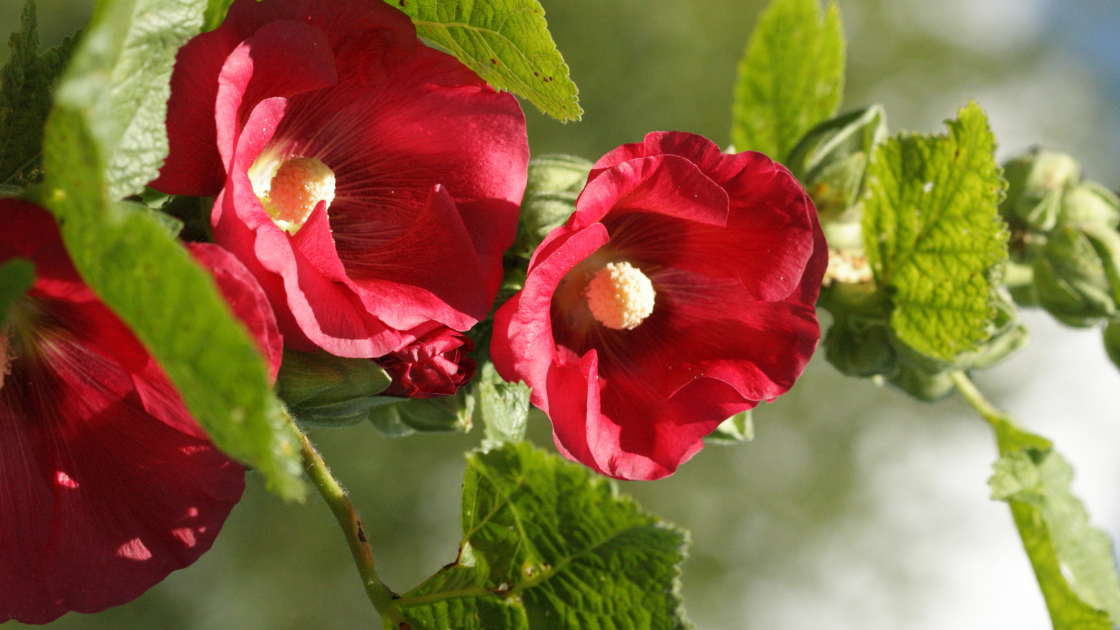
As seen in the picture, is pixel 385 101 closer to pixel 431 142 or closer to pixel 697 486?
pixel 431 142

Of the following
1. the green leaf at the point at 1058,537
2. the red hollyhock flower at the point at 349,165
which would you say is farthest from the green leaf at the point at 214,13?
the green leaf at the point at 1058,537

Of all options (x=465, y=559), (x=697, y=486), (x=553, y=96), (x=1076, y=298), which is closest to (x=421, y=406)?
(x=465, y=559)

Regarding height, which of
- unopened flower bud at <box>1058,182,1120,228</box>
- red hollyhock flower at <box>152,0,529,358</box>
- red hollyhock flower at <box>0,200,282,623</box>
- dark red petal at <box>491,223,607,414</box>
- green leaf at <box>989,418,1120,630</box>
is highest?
red hollyhock flower at <box>152,0,529,358</box>

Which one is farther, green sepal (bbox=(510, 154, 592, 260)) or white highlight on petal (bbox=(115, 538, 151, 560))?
green sepal (bbox=(510, 154, 592, 260))

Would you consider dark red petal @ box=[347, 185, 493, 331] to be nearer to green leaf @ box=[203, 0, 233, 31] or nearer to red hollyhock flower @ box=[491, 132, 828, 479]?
red hollyhock flower @ box=[491, 132, 828, 479]

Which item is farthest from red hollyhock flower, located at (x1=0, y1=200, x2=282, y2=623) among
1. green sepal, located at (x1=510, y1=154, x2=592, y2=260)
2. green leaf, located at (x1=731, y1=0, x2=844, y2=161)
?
green leaf, located at (x1=731, y1=0, x2=844, y2=161)

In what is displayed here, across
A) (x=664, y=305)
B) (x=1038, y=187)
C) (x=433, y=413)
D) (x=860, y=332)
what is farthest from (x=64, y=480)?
(x=1038, y=187)

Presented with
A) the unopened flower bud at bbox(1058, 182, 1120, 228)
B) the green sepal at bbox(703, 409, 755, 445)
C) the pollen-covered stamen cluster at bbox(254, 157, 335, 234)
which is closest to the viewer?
→ the pollen-covered stamen cluster at bbox(254, 157, 335, 234)

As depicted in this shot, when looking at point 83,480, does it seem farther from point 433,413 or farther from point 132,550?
point 433,413
